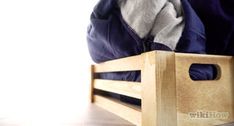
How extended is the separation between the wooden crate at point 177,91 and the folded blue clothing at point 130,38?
2 centimetres

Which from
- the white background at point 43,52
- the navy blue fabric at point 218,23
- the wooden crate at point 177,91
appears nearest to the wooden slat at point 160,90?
the wooden crate at point 177,91

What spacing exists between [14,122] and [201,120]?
56 centimetres

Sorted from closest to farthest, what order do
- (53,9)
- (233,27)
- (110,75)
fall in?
(233,27) < (110,75) < (53,9)

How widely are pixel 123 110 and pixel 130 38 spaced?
0.23 meters

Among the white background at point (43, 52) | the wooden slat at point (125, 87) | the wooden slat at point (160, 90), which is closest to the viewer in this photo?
the wooden slat at point (160, 90)

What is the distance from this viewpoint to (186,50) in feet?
1.73

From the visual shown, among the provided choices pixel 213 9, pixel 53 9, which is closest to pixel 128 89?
pixel 213 9

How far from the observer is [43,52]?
1.17 m

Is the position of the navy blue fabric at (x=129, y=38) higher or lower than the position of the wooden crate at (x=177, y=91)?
higher

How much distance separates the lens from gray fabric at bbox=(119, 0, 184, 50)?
0.51 metres

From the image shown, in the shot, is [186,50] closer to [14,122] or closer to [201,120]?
[201,120]

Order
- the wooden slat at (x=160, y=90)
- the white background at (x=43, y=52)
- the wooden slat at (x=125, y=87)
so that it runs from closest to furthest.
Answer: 1. the wooden slat at (x=160, y=90)
2. the wooden slat at (x=125, y=87)
3. the white background at (x=43, y=52)

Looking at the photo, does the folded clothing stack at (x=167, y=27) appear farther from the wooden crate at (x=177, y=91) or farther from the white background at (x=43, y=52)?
the white background at (x=43, y=52)

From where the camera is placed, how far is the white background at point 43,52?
1.11 meters
